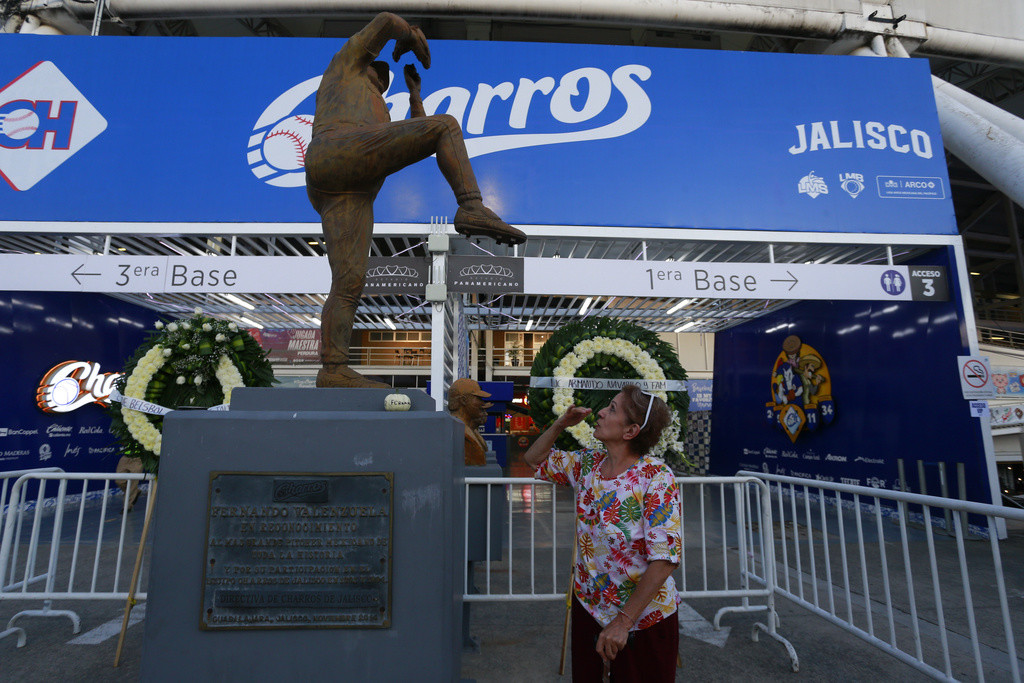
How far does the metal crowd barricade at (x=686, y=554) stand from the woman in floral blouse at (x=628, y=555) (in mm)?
529

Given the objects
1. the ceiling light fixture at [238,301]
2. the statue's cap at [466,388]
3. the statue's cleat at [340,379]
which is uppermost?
the ceiling light fixture at [238,301]

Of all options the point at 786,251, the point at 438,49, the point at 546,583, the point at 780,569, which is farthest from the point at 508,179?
the point at 780,569

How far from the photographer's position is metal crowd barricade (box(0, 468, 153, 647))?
3453mm

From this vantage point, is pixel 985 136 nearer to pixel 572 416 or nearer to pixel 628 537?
pixel 572 416

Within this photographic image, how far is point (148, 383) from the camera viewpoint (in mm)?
4121

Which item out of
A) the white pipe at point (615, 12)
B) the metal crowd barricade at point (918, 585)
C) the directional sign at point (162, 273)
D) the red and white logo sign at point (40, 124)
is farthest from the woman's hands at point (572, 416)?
the white pipe at point (615, 12)

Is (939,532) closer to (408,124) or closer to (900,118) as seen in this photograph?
(900,118)

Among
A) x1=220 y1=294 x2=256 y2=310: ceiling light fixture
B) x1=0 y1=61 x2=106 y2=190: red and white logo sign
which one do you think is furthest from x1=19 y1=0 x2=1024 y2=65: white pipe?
x1=220 y1=294 x2=256 y2=310: ceiling light fixture

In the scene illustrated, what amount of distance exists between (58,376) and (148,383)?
22.2 feet

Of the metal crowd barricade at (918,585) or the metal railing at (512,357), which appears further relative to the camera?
the metal railing at (512,357)

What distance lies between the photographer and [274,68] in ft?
26.1

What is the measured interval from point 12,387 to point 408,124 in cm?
994

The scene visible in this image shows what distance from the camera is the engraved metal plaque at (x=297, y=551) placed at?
181cm

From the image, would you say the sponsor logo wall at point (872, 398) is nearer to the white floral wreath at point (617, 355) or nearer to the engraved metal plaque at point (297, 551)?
the white floral wreath at point (617, 355)
